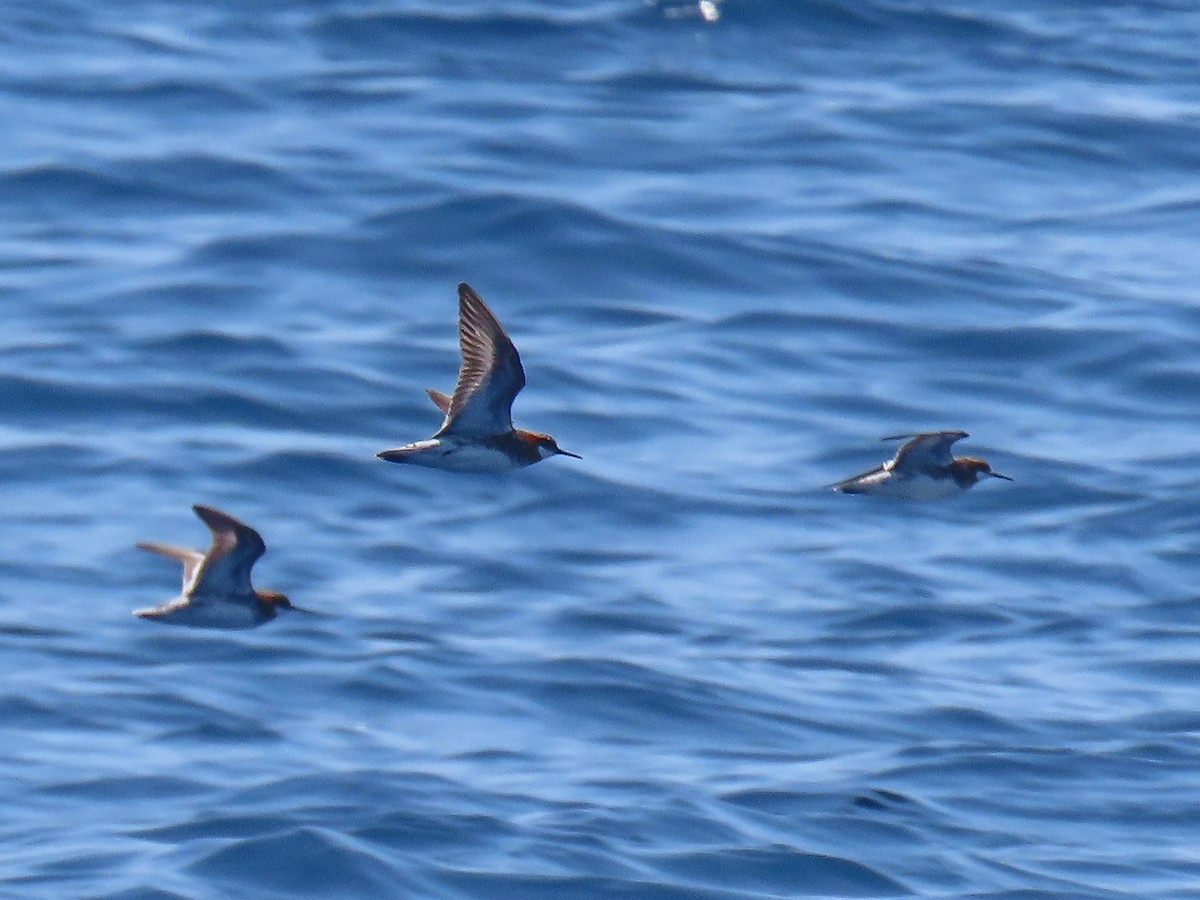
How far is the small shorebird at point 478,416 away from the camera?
44.5ft

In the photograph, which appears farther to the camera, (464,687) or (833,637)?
(833,637)

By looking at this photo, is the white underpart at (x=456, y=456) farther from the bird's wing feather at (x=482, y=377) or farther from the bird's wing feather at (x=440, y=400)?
the bird's wing feather at (x=440, y=400)

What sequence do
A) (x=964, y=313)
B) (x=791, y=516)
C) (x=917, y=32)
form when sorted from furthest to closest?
(x=917, y=32), (x=964, y=313), (x=791, y=516)

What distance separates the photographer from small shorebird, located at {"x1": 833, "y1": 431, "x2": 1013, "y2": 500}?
15734 mm

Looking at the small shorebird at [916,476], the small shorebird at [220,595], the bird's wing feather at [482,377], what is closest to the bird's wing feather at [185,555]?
the small shorebird at [220,595]

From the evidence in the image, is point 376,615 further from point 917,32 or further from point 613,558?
point 917,32

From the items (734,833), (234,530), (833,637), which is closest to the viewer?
(234,530)

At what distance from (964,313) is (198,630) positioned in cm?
913

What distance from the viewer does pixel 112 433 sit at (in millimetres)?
20688

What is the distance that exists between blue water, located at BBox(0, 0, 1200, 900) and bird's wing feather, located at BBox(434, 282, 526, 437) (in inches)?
105

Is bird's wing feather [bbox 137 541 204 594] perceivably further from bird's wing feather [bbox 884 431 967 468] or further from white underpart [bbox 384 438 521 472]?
bird's wing feather [bbox 884 431 967 468]

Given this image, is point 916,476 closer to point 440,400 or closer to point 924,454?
point 924,454

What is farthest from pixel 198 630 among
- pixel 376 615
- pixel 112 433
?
pixel 112 433

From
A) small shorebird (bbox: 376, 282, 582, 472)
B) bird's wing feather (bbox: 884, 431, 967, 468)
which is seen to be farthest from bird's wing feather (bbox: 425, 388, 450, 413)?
bird's wing feather (bbox: 884, 431, 967, 468)
